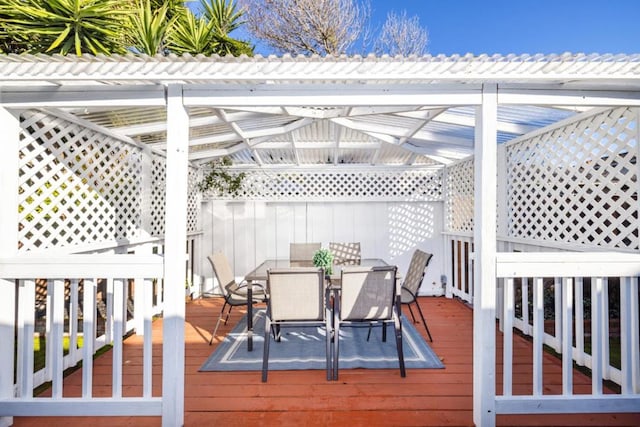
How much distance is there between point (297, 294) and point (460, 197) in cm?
360

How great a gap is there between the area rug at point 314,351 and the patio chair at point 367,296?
291 millimetres

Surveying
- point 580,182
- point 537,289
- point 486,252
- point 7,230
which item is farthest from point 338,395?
point 580,182

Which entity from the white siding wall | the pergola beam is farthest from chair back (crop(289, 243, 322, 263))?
the pergola beam

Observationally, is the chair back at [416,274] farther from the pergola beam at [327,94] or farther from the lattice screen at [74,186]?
the lattice screen at [74,186]

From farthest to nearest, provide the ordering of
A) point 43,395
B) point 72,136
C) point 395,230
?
point 395,230 → point 72,136 → point 43,395

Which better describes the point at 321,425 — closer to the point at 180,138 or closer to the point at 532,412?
the point at 532,412

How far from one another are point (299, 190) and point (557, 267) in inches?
171

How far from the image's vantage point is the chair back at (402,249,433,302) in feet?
12.6

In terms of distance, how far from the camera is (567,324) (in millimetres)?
2418

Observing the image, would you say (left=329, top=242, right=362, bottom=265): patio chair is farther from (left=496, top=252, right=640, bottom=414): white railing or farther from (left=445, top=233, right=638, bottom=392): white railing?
(left=496, top=252, right=640, bottom=414): white railing

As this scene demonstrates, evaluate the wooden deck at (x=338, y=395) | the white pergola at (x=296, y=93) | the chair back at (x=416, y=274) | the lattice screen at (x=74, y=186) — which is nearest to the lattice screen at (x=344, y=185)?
the lattice screen at (x=74, y=186)

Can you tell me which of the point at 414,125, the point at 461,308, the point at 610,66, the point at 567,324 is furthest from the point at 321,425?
the point at 461,308

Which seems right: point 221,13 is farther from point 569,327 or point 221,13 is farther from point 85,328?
point 569,327

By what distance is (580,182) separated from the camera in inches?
127
